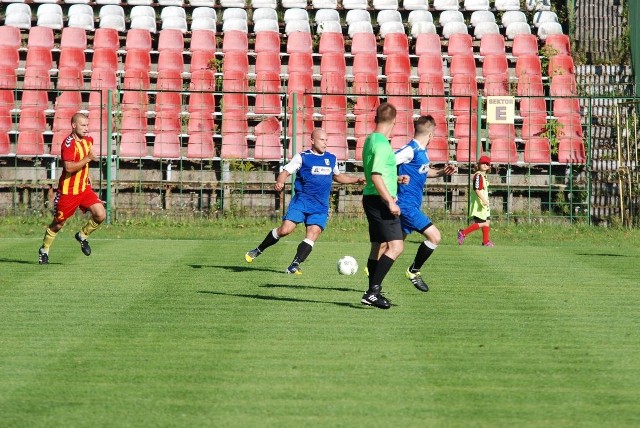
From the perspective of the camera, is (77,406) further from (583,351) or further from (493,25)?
(493,25)

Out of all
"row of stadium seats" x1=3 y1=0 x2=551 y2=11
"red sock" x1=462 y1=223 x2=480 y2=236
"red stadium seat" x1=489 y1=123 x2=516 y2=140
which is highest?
"row of stadium seats" x1=3 y1=0 x2=551 y2=11

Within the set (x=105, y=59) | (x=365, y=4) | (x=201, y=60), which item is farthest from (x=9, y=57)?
(x=365, y=4)

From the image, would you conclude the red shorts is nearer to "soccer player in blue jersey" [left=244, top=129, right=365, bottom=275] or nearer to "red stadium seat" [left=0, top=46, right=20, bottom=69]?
"soccer player in blue jersey" [left=244, top=129, right=365, bottom=275]

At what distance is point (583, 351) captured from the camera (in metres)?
8.64

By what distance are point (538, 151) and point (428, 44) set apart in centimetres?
487

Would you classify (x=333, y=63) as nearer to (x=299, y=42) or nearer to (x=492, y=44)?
(x=299, y=42)

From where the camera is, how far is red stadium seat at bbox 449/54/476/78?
28.1 metres

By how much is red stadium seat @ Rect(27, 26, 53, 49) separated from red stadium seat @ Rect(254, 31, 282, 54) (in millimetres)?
5203

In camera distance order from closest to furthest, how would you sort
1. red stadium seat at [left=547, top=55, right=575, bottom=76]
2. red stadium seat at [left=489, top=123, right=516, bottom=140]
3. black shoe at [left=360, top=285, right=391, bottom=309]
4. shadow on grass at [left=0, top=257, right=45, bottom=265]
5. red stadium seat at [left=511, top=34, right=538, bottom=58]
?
1. black shoe at [left=360, top=285, right=391, bottom=309]
2. shadow on grass at [left=0, top=257, right=45, bottom=265]
3. red stadium seat at [left=489, top=123, right=516, bottom=140]
4. red stadium seat at [left=547, top=55, right=575, bottom=76]
5. red stadium seat at [left=511, top=34, right=538, bottom=58]

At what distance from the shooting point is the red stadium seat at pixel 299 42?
28.5 metres

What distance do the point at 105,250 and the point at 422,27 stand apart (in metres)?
14.5

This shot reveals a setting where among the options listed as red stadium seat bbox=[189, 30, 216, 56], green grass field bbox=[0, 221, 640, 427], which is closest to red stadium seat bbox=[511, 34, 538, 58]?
red stadium seat bbox=[189, 30, 216, 56]

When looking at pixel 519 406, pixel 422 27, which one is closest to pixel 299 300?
pixel 519 406

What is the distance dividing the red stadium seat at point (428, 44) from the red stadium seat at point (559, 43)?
2.76 metres
